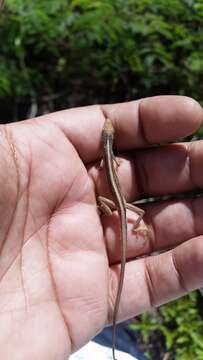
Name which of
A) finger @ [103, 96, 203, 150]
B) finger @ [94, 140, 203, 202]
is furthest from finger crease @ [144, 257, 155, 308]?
finger @ [103, 96, 203, 150]

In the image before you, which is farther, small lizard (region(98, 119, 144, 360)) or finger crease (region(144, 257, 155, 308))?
small lizard (region(98, 119, 144, 360))

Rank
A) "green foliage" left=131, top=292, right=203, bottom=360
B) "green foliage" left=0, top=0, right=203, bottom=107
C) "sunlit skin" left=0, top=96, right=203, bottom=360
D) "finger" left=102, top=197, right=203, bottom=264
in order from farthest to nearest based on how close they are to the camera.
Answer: "green foliage" left=0, top=0, right=203, bottom=107 → "green foliage" left=131, top=292, right=203, bottom=360 → "finger" left=102, top=197, right=203, bottom=264 → "sunlit skin" left=0, top=96, right=203, bottom=360

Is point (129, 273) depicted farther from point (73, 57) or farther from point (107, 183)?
point (73, 57)

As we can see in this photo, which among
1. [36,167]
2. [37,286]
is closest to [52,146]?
[36,167]

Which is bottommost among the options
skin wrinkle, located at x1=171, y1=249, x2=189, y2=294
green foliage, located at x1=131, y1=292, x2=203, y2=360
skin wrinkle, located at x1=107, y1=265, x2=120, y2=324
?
green foliage, located at x1=131, y1=292, x2=203, y2=360

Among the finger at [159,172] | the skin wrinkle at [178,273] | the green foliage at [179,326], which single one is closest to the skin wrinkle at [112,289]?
the skin wrinkle at [178,273]

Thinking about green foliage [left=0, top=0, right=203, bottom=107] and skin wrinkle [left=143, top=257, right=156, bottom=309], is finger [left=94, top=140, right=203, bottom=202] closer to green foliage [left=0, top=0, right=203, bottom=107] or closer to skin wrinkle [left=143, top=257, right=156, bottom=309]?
skin wrinkle [left=143, top=257, right=156, bottom=309]

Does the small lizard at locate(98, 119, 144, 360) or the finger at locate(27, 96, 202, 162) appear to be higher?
the finger at locate(27, 96, 202, 162)

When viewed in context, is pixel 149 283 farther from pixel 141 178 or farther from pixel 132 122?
pixel 132 122
